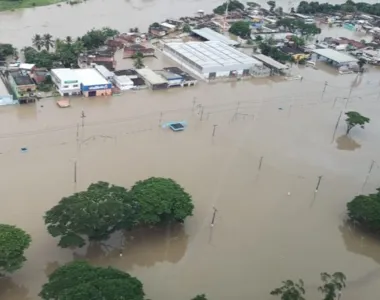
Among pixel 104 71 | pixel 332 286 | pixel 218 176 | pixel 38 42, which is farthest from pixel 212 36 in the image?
pixel 332 286

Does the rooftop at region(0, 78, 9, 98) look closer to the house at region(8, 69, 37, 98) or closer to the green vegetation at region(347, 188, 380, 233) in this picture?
the house at region(8, 69, 37, 98)

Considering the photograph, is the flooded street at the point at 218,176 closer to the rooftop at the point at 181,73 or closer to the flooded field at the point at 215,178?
the flooded field at the point at 215,178

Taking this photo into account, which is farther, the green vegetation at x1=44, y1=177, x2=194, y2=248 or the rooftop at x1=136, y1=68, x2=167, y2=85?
the rooftop at x1=136, y1=68, x2=167, y2=85

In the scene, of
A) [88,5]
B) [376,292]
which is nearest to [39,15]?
[88,5]

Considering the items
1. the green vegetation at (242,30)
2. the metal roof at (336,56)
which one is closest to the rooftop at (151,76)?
the green vegetation at (242,30)

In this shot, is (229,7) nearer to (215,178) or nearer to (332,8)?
(332,8)

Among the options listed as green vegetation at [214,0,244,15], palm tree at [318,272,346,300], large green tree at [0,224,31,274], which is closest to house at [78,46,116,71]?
large green tree at [0,224,31,274]

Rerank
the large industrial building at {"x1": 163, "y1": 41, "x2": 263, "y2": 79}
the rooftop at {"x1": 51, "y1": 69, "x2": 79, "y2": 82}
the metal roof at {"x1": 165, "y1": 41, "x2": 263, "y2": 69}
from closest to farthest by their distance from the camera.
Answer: the rooftop at {"x1": 51, "y1": 69, "x2": 79, "y2": 82}, the large industrial building at {"x1": 163, "y1": 41, "x2": 263, "y2": 79}, the metal roof at {"x1": 165, "y1": 41, "x2": 263, "y2": 69}
